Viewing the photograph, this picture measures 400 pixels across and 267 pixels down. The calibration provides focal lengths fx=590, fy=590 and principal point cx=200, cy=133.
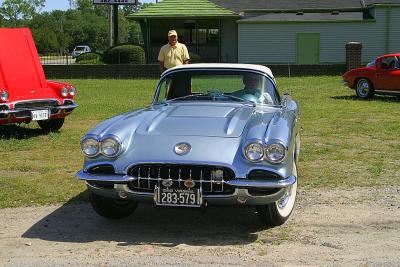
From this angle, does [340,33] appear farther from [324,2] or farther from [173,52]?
[173,52]

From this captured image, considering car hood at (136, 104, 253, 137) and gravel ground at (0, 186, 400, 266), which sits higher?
car hood at (136, 104, 253, 137)

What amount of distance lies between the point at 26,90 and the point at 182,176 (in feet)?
20.3

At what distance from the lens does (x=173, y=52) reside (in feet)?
34.4

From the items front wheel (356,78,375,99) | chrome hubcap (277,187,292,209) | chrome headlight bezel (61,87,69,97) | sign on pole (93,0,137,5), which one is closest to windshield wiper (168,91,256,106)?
chrome hubcap (277,187,292,209)

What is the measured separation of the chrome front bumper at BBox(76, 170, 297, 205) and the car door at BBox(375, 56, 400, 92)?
11451mm

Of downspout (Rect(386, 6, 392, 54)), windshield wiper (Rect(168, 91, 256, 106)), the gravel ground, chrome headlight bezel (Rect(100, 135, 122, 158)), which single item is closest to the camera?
the gravel ground

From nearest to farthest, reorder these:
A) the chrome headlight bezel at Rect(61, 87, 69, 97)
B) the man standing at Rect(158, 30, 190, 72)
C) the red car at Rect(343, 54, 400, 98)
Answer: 1. the chrome headlight bezel at Rect(61, 87, 69, 97)
2. the man standing at Rect(158, 30, 190, 72)
3. the red car at Rect(343, 54, 400, 98)

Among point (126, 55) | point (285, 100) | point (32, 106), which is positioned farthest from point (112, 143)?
point (126, 55)

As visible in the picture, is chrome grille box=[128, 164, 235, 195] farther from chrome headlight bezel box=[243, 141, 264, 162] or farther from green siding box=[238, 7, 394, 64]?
green siding box=[238, 7, 394, 64]

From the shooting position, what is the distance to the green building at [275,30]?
31.1 metres

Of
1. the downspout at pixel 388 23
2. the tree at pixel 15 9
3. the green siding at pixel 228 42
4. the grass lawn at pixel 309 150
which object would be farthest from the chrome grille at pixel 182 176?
the tree at pixel 15 9

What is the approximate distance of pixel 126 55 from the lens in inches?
1164

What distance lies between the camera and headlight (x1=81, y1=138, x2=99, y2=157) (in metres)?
4.89

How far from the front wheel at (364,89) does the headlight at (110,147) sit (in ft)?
41.0
